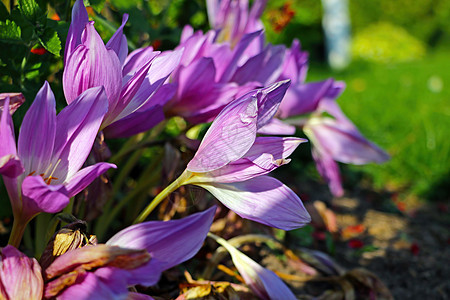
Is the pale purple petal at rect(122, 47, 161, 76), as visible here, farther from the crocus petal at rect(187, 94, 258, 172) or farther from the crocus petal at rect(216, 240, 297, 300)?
the crocus petal at rect(216, 240, 297, 300)

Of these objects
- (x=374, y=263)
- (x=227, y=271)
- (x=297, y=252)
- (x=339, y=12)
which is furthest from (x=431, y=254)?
(x=339, y=12)

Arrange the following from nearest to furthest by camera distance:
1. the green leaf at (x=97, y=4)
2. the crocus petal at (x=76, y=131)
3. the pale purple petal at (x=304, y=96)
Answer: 1. the crocus petal at (x=76, y=131)
2. the green leaf at (x=97, y=4)
3. the pale purple petal at (x=304, y=96)

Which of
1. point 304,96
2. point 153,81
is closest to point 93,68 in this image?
point 153,81

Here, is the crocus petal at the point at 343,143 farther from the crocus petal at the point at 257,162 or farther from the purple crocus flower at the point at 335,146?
the crocus petal at the point at 257,162

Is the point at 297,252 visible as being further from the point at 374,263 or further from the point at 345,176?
the point at 345,176

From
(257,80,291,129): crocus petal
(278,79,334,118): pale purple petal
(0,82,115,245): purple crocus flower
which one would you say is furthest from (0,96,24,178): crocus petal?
(278,79,334,118): pale purple petal

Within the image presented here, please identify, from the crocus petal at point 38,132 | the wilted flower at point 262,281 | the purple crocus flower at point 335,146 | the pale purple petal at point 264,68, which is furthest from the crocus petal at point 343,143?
the crocus petal at point 38,132
